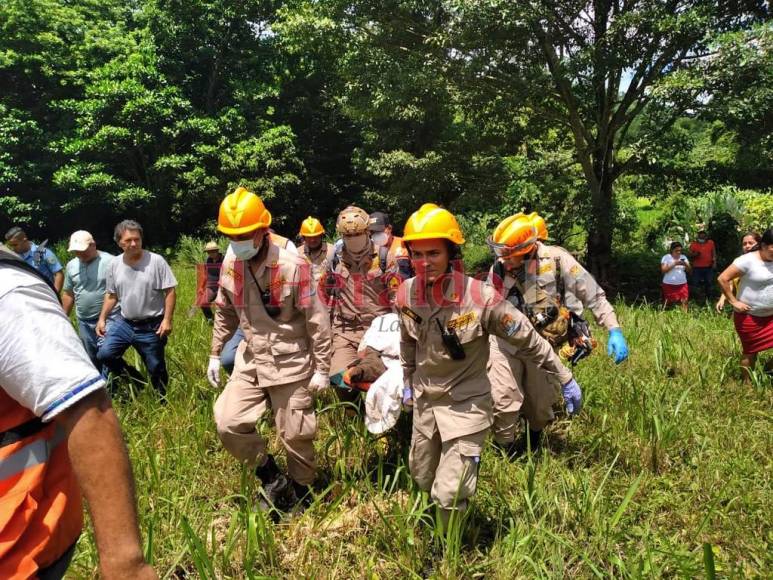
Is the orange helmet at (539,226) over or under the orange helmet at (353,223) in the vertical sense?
over

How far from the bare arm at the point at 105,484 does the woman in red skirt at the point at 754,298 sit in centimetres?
460

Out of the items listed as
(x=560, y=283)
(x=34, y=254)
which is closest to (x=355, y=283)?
(x=560, y=283)

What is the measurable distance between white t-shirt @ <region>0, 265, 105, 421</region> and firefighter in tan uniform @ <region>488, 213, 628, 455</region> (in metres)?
2.73

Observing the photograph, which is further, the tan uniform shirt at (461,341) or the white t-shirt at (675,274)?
the white t-shirt at (675,274)

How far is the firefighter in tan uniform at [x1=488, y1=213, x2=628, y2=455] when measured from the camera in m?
3.38

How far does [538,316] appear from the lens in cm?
350

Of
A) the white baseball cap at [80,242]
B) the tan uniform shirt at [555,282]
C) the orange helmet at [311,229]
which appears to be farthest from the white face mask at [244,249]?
the orange helmet at [311,229]

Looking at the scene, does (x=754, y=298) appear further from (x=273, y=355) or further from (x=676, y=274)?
(x=676, y=274)

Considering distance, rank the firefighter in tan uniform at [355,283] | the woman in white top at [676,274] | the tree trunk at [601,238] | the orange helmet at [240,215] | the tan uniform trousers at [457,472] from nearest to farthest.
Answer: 1. the tan uniform trousers at [457,472]
2. the orange helmet at [240,215]
3. the firefighter in tan uniform at [355,283]
4. the woman in white top at [676,274]
5. the tree trunk at [601,238]

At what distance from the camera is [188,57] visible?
17.7 metres

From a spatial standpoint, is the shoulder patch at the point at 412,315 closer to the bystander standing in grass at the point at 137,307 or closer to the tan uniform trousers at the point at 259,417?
the tan uniform trousers at the point at 259,417

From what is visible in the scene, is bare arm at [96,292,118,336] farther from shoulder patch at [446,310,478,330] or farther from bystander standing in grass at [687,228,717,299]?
bystander standing in grass at [687,228,717,299]

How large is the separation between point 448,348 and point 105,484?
65.7 inches

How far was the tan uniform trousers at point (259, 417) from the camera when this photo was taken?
2.82 m
